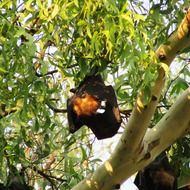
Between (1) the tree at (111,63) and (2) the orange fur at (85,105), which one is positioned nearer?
(1) the tree at (111,63)

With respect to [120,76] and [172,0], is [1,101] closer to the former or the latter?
[120,76]

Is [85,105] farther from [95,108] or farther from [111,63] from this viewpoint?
[111,63]

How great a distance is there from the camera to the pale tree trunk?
7.85 ft

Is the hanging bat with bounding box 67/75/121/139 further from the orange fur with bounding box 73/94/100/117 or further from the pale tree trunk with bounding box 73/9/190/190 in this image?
the pale tree trunk with bounding box 73/9/190/190

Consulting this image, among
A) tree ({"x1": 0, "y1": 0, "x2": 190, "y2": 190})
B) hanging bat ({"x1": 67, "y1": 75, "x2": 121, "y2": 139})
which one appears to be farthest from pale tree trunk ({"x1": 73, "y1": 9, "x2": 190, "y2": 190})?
hanging bat ({"x1": 67, "y1": 75, "x2": 121, "y2": 139})

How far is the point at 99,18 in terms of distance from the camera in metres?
2.38

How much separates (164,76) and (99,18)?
14.2 inches

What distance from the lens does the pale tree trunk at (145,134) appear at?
2393mm

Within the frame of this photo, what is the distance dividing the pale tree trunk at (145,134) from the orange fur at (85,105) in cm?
24

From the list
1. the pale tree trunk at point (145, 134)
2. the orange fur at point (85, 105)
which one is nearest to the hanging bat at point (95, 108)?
the orange fur at point (85, 105)

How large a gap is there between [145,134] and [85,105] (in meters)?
0.33

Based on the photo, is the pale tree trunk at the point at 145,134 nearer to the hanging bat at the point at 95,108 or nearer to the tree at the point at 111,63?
the tree at the point at 111,63

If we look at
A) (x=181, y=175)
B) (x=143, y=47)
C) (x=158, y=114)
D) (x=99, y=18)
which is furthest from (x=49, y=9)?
(x=181, y=175)

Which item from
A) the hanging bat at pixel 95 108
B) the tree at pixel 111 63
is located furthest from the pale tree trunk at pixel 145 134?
the hanging bat at pixel 95 108
